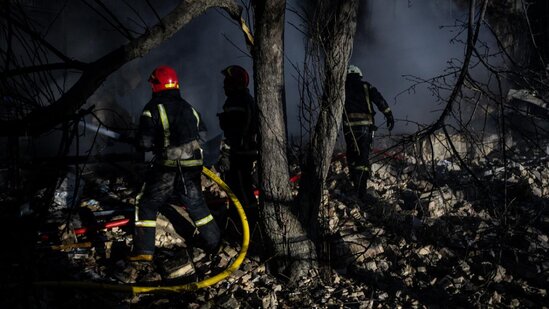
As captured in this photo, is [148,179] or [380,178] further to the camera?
[380,178]

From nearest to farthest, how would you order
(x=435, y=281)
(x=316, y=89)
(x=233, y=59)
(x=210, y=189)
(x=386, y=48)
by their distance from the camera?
(x=316, y=89)
(x=435, y=281)
(x=210, y=189)
(x=233, y=59)
(x=386, y=48)

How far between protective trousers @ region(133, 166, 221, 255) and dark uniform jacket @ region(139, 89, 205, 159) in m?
0.23

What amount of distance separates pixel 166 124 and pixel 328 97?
1767 mm

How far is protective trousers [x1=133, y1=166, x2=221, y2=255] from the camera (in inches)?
165

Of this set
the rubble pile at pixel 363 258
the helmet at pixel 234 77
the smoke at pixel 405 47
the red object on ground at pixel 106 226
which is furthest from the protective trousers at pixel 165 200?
the smoke at pixel 405 47

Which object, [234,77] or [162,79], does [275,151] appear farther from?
[234,77]

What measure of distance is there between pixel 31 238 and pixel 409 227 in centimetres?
395

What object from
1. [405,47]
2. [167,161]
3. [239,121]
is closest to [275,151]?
[167,161]

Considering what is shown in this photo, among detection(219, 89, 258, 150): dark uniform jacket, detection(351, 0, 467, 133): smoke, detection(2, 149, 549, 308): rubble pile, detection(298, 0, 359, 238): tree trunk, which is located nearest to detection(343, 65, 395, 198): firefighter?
detection(2, 149, 549, 308): rubble pile

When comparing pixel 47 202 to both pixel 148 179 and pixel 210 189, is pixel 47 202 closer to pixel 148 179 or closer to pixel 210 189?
pixel 148 179

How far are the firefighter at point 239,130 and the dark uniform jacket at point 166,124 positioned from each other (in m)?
0.66

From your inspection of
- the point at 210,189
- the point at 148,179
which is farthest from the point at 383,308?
the point at 210,189

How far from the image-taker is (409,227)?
191 inches

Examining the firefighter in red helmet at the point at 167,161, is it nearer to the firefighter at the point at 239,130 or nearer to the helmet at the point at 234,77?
the firefighter at the point at 239,130
